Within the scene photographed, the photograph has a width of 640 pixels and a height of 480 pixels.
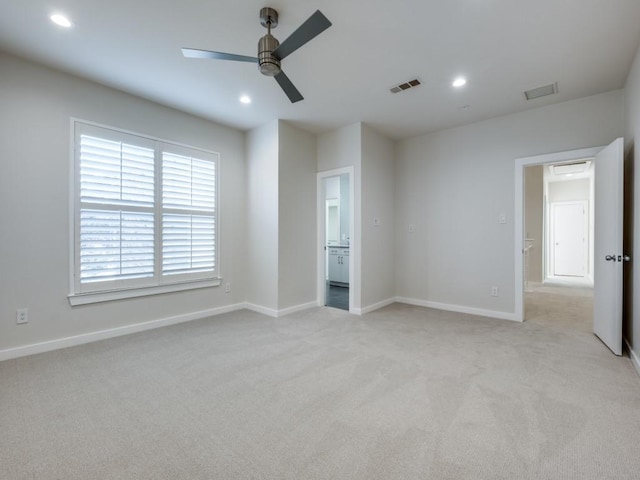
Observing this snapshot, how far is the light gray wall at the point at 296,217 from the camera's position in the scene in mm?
4176

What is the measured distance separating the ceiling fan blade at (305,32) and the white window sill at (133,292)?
296 centimetres

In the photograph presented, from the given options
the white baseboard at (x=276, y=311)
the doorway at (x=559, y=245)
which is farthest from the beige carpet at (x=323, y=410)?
the doorway at (x=559, y=245)

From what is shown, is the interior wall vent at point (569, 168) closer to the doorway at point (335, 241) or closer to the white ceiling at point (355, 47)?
the white ceiling at point (355, 47)

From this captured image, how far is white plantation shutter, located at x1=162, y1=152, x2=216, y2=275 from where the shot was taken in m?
3.75

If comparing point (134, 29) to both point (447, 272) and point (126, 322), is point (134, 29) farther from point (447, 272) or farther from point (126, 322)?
point (447, 272)

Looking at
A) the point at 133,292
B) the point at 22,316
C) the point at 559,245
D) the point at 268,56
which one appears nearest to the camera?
the point at 268,56

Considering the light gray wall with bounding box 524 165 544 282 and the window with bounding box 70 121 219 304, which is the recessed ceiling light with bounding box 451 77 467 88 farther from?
the light gray wall with bounding box 524 165 544 282

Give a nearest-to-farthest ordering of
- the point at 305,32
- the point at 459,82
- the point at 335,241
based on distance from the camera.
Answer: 1. the point at 305,32
2. the point at 459,82
3. the point at 335,241

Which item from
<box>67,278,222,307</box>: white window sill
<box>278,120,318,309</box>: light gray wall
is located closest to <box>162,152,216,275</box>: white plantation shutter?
<box>67,278,222,307</box>: white window sill

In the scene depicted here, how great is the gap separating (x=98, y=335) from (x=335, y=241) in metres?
4.95

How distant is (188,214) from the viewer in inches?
156

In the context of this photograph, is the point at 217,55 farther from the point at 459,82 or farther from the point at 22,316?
the point at 22,316

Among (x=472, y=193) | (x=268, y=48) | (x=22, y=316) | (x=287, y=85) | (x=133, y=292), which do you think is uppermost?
(x=268, y=48)

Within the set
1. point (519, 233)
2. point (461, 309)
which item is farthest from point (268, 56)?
point (461, 309)
